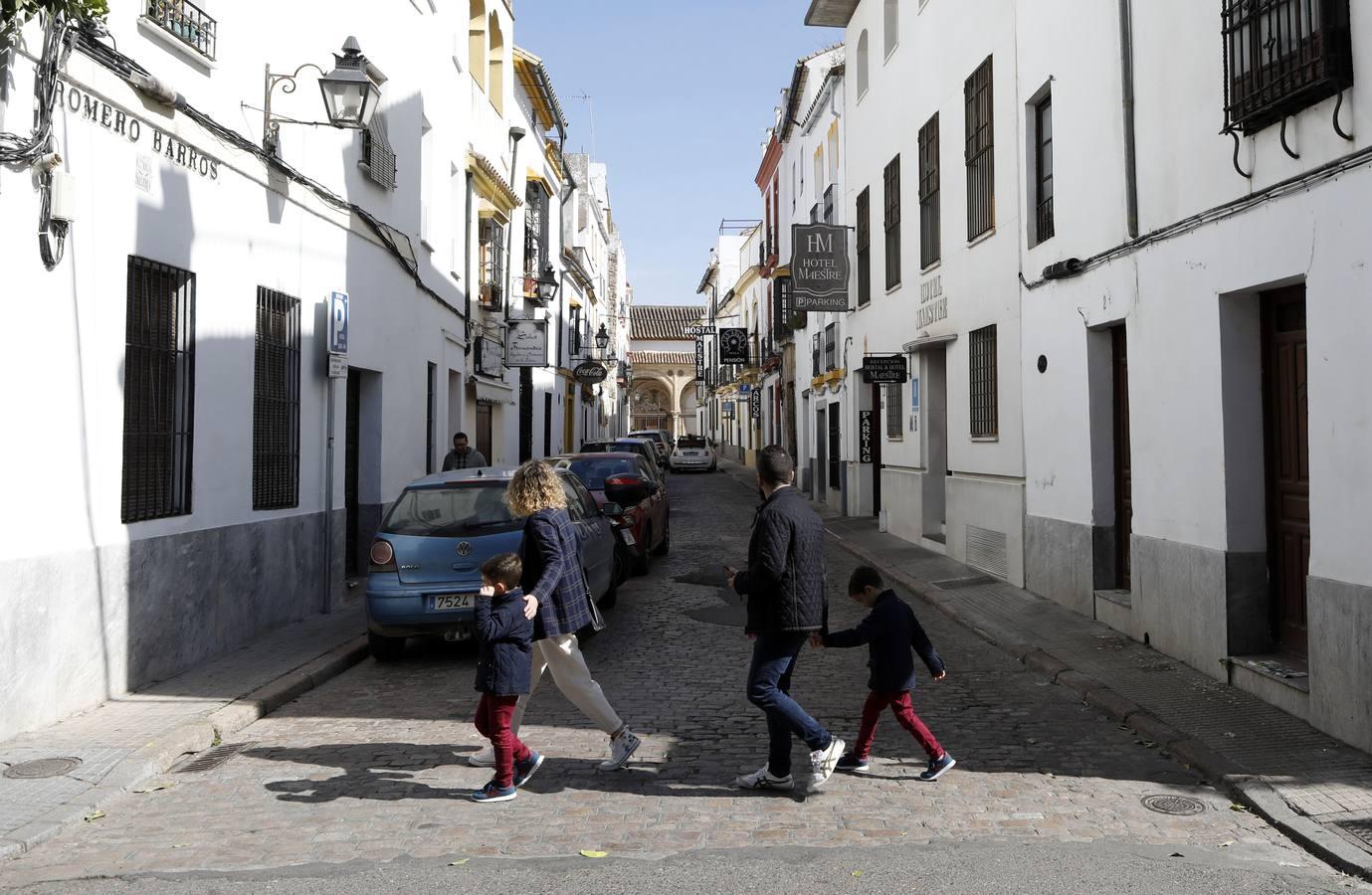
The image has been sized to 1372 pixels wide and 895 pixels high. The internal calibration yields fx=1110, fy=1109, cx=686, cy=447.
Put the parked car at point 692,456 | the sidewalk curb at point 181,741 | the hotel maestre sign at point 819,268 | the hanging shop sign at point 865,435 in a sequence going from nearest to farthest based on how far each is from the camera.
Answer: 1. the sidewalk curb at point 181,741
2. the hotel maestre sign at point 819,268
3. the hanging shop sign at point 865,435
4. the parked car at point 692,456

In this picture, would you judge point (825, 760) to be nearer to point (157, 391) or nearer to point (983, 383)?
point (157, 391)

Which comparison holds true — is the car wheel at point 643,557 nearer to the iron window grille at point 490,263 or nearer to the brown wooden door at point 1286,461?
the brown wooden door at point 1286,461

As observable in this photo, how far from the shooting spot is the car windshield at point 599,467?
15.0 m

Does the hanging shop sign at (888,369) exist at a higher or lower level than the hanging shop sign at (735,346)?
lower

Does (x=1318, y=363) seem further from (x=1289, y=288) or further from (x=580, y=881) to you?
(x=580, y=881)

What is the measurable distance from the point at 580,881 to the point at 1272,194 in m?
5.76

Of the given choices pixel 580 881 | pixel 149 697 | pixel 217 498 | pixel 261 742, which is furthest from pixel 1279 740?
pixel 217 498

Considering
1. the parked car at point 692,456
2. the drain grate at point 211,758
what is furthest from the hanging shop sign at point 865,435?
the parked car at point 692,456

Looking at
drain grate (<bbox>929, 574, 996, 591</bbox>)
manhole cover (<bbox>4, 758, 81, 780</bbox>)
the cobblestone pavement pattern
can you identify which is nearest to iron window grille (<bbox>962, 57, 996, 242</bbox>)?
drain grate (<bbox>929, 574, 996, 591</bbox>)

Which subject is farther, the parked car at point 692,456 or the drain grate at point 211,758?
the parked car at point 692,456

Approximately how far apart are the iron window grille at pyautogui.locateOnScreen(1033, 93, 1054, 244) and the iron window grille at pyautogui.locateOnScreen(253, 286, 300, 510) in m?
7.64

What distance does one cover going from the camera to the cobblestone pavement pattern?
485 cm

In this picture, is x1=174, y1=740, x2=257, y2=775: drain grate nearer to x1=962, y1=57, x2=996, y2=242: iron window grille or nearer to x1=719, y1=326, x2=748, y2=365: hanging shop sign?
x1=962, y1=57, x2=996, y2=242: iron window grille

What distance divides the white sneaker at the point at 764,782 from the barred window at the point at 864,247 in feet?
48.8
